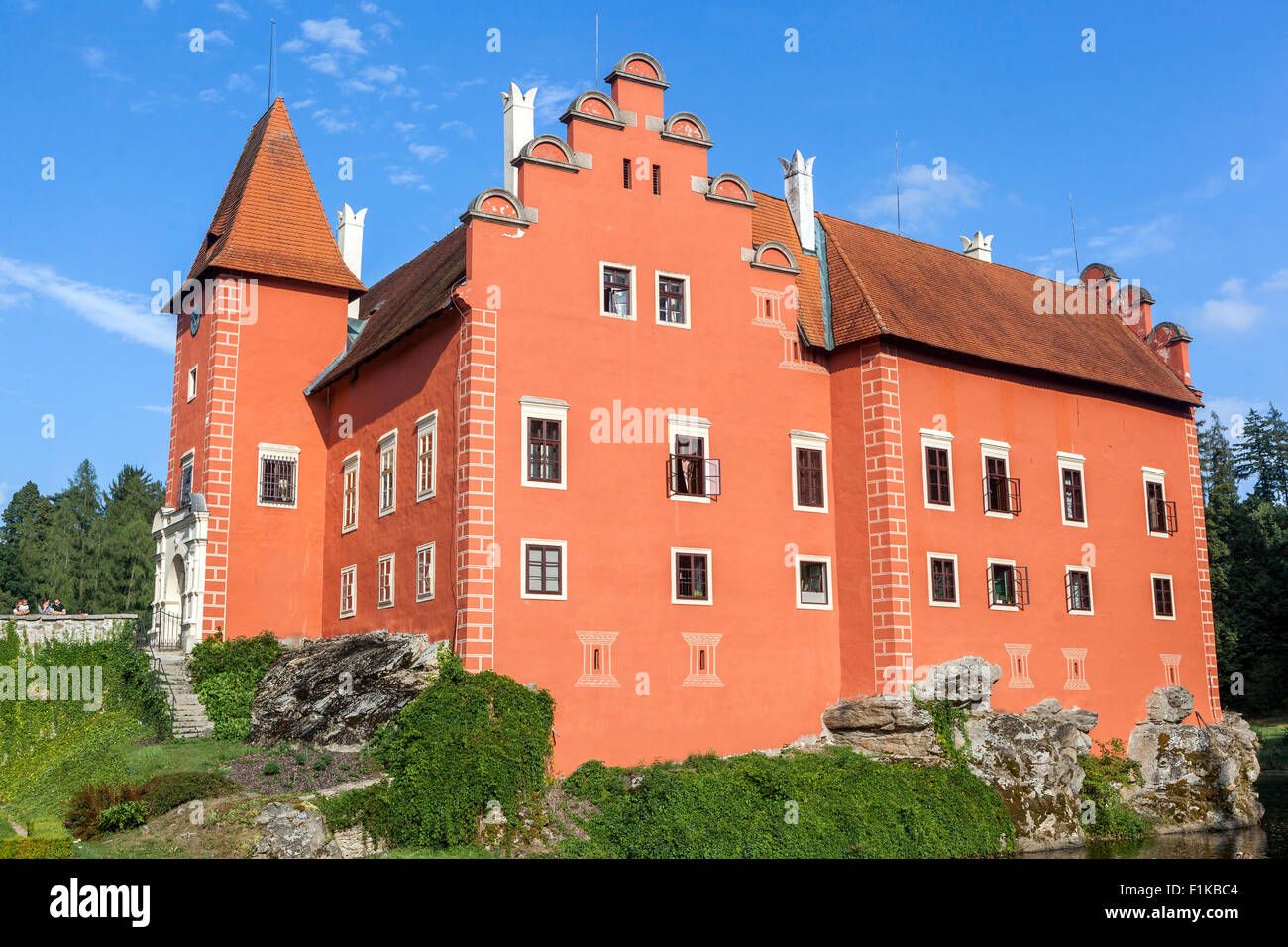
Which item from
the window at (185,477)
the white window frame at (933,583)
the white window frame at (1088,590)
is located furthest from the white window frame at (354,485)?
the white window frame at (1088,590)

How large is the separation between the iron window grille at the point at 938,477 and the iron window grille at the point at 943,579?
1449 mm

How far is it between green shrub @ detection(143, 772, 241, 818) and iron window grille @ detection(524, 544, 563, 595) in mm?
6648

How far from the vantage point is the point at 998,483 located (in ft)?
96.6

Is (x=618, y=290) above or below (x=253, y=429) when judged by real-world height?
above

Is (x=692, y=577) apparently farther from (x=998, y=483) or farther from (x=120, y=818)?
(x=120, y=818)

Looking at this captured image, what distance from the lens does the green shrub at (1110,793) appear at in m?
27.1

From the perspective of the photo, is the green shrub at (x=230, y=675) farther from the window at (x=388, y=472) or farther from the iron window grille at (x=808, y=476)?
the iron window grille at (x=808, y=476)

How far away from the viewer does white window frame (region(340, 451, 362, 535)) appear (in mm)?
29281

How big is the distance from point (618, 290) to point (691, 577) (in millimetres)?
6525

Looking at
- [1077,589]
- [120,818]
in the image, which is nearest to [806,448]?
[1077,589]

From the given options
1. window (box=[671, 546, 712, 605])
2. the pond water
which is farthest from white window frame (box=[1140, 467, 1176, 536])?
window (box=[671, 546, 712, 605])
